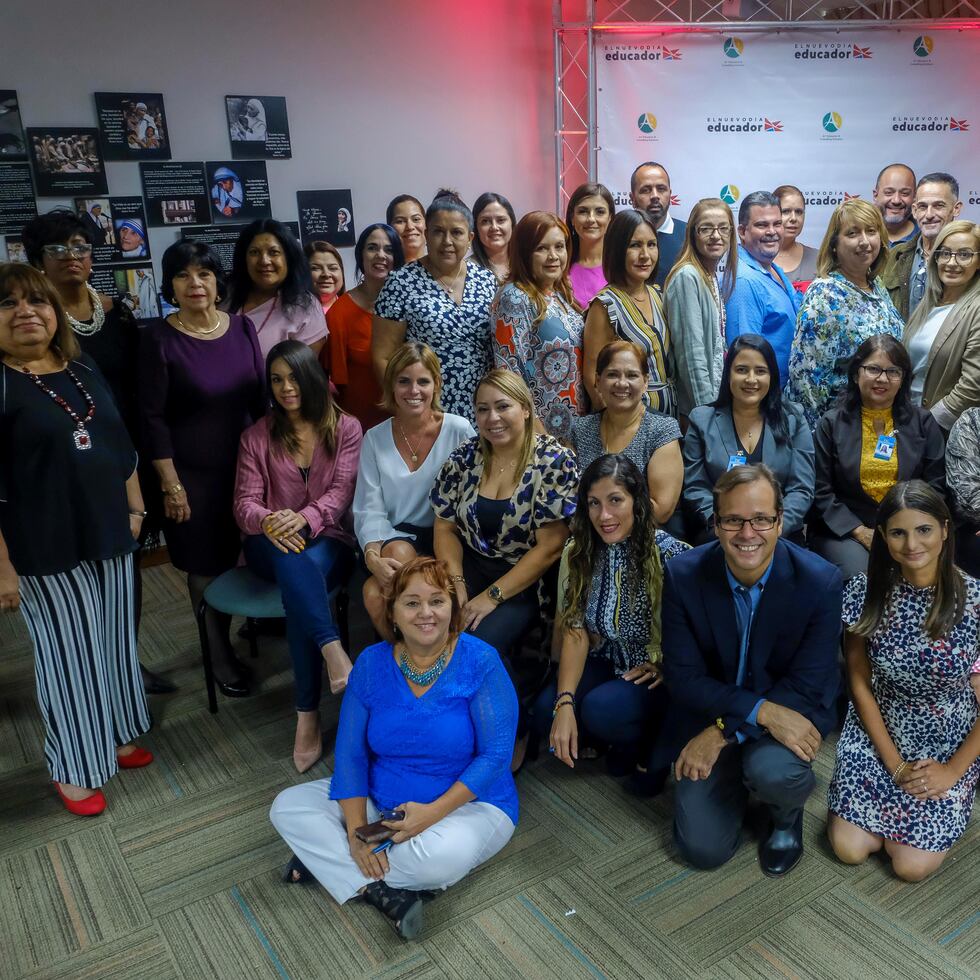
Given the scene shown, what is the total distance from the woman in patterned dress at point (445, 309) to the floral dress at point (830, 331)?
1.21 metres

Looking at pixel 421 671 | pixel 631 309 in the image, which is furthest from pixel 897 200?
pixel 421 671

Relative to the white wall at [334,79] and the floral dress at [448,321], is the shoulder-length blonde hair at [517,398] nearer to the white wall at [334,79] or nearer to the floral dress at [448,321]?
the floral dress at [448,321]

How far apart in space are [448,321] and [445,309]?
5 centimetres

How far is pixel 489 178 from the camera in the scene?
566 centimetres

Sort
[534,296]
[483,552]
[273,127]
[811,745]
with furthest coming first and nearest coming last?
[273,127]
[534,296]
[483,552]
[811,745]

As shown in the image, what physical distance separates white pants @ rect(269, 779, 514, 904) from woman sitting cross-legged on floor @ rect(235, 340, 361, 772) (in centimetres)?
58

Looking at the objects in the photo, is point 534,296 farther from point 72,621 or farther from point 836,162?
point 836,162

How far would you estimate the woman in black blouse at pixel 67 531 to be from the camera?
2.58 m

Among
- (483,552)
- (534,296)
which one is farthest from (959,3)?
(483,552)

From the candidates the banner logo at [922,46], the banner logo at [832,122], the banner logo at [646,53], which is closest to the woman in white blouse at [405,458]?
the banner logo at [646,53]

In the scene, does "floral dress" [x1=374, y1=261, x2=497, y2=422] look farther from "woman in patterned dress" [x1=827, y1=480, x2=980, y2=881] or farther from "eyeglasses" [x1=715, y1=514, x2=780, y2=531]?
"woman in patterned dress" [x1=827, y1=480, x2=980, y2=881]

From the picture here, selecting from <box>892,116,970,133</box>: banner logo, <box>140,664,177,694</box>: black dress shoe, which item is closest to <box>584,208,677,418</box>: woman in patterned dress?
<box>140,664,177,694</box>: black dress shoe

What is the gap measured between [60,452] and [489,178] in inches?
146

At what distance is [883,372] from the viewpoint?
3244 millimetres
